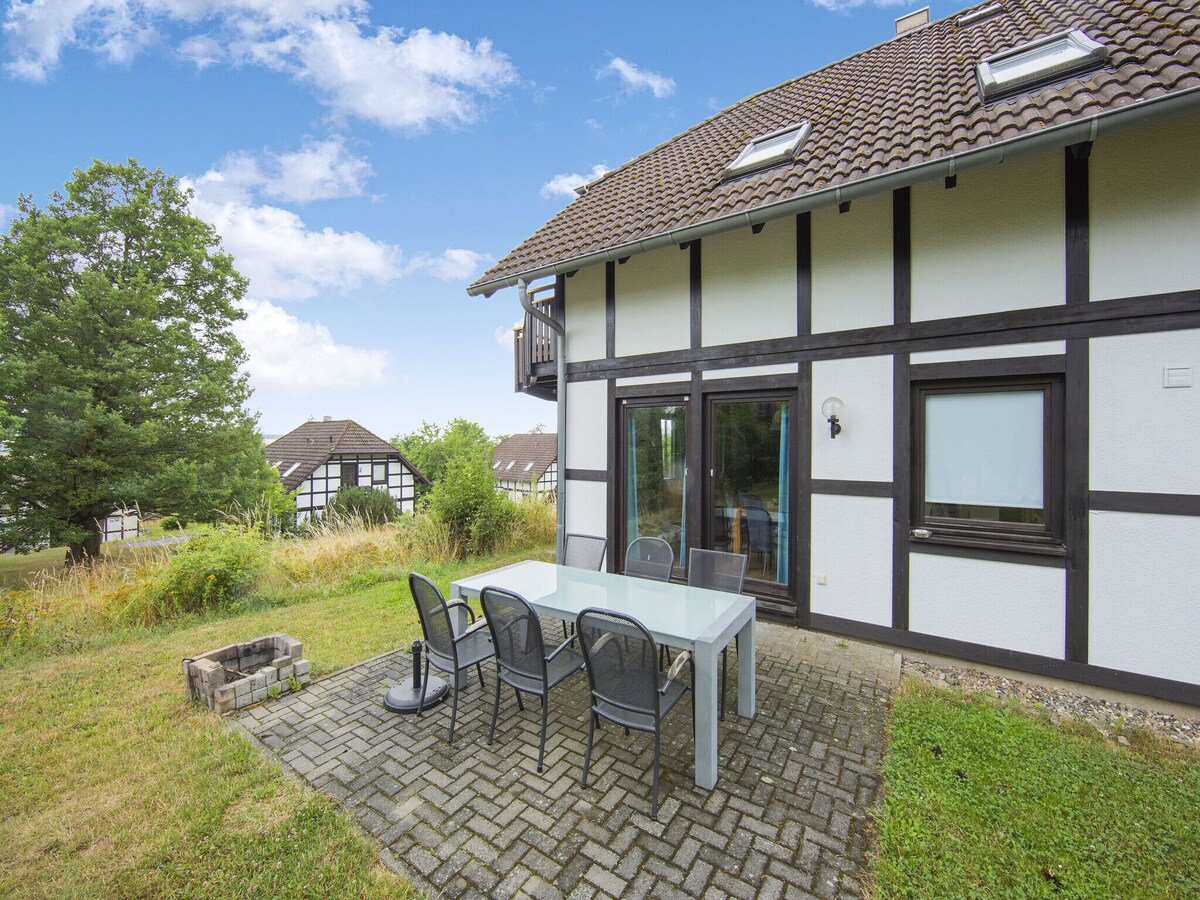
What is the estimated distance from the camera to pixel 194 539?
17.5 feet

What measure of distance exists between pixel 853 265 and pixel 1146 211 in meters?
1.69

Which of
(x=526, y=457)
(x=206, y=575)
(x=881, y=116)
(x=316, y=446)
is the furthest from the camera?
(x=526, y=457)

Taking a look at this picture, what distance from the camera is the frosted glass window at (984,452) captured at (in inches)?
137

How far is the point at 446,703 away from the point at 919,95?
6.35 meters

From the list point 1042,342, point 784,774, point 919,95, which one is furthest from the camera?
point 919,95

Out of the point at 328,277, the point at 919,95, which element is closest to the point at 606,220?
the point at 919,95

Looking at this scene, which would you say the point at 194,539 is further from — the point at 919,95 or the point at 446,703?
the point at 919,95

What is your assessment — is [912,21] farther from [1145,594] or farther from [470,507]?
[470,507]

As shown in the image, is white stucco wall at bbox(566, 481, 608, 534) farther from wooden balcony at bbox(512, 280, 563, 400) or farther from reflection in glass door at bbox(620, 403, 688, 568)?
wooden balcony at bbox(512, 280, 563, 400)

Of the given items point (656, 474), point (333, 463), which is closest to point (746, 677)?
point (656, 474)

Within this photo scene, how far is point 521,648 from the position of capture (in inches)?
101

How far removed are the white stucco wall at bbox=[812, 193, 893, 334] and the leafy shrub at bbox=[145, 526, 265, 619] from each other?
21.6 ft

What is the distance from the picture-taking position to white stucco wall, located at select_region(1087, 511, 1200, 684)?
296cm

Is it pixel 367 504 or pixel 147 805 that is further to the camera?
pixel 367 504
